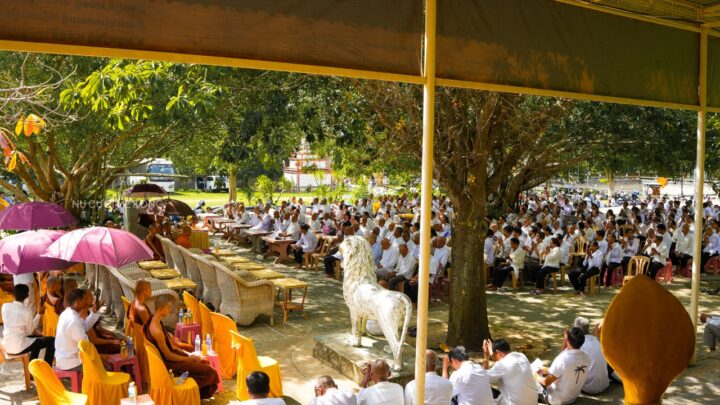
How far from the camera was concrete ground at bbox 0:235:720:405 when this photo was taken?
24.1 feet

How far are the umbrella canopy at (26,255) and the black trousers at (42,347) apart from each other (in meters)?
0.91

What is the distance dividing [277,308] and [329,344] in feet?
11.2

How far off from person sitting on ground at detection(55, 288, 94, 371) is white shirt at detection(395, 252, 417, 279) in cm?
700

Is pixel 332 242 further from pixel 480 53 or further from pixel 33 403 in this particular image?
pixel 480 53

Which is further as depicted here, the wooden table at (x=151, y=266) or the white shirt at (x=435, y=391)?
the wooden table at (x=151, y=266)

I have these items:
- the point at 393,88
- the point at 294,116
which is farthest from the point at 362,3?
the point at 294,116

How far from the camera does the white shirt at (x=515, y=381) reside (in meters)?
6.21

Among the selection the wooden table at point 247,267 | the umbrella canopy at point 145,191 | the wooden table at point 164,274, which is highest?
the umbrella canopy at point 145,191

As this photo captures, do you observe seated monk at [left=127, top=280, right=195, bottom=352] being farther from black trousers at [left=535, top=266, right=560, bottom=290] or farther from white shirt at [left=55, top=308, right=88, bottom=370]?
black trousers at [left=535, top=266, right=560, bottom=290]

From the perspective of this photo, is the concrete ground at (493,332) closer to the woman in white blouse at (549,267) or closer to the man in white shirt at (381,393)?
the woman in white blouse at (549,267)

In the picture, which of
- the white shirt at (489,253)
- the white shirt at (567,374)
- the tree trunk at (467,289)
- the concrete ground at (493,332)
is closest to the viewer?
the white shirt at (567,374)

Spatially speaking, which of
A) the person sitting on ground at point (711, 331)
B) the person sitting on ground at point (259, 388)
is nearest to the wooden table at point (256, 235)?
the person sitting on ground at point (711, 331)

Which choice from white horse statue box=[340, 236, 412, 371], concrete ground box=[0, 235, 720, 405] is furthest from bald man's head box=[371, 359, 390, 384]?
concrete ground box=[0, 235, 720, 405]

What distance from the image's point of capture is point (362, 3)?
11.9 ft
